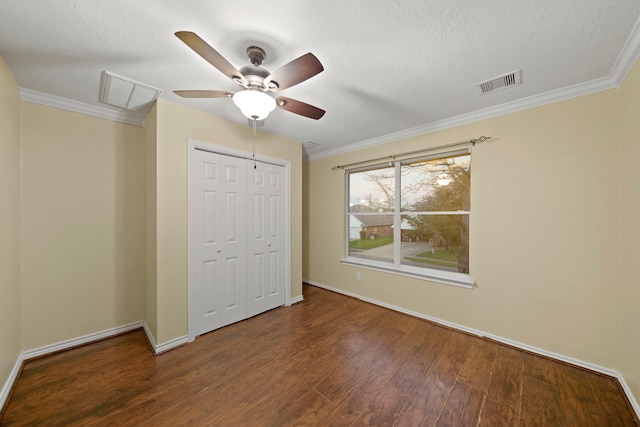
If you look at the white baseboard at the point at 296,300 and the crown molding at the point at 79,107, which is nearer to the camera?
the crown molding at the point at 79,107

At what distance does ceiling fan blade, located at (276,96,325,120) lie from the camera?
1.68 m

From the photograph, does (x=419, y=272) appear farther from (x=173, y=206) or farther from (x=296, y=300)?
(x=173, y=206)

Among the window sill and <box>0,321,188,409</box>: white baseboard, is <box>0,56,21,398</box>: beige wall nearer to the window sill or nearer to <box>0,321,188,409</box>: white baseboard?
<box>0,321,188,409</box>: white baseboard

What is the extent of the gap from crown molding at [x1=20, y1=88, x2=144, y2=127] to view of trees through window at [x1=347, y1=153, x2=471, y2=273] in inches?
117

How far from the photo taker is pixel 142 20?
1329 millimetres

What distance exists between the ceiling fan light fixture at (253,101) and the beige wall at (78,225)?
1.92 meters

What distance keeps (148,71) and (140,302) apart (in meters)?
Answer: 2.43

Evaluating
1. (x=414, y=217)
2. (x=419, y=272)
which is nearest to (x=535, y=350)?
(x=419, y=272)

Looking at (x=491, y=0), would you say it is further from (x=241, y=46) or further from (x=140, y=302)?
(x=140, y=302)

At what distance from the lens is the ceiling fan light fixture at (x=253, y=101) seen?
4.92ft

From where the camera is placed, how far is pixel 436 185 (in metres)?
2.99

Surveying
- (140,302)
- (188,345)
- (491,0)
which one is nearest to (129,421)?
(188,345)

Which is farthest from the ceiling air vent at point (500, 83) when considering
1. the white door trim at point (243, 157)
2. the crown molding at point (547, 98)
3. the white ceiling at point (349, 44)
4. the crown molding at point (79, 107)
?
the crown molding at point (79, 107)

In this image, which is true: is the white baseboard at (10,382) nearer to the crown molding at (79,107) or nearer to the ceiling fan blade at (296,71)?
the crown molding at (79,107)
